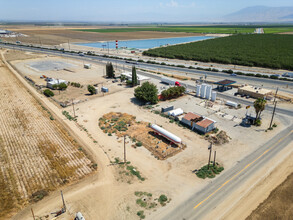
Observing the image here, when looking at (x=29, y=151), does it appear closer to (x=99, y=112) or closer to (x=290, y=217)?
(x=99, y=112)

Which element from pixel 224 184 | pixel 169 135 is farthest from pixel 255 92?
pixel 224 184

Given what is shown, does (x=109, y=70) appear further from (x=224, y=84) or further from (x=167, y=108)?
(x=224, y=84)

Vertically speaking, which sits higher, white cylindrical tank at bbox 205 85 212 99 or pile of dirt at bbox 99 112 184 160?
white cylindrical tank at bbox 205 85 212 99

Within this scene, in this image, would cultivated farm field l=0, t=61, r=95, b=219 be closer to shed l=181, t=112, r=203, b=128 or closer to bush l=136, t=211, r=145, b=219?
bush l=136, t=211, r=145, b=219

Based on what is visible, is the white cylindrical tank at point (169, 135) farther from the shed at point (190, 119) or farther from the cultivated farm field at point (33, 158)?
the cultivated farm field at point (33, 158)

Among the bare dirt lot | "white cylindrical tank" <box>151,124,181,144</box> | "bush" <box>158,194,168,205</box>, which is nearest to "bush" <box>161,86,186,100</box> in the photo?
the bare dirt lot

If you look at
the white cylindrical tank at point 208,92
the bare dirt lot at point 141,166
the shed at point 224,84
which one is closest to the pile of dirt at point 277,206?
the bare dirt lot at point 141,166
